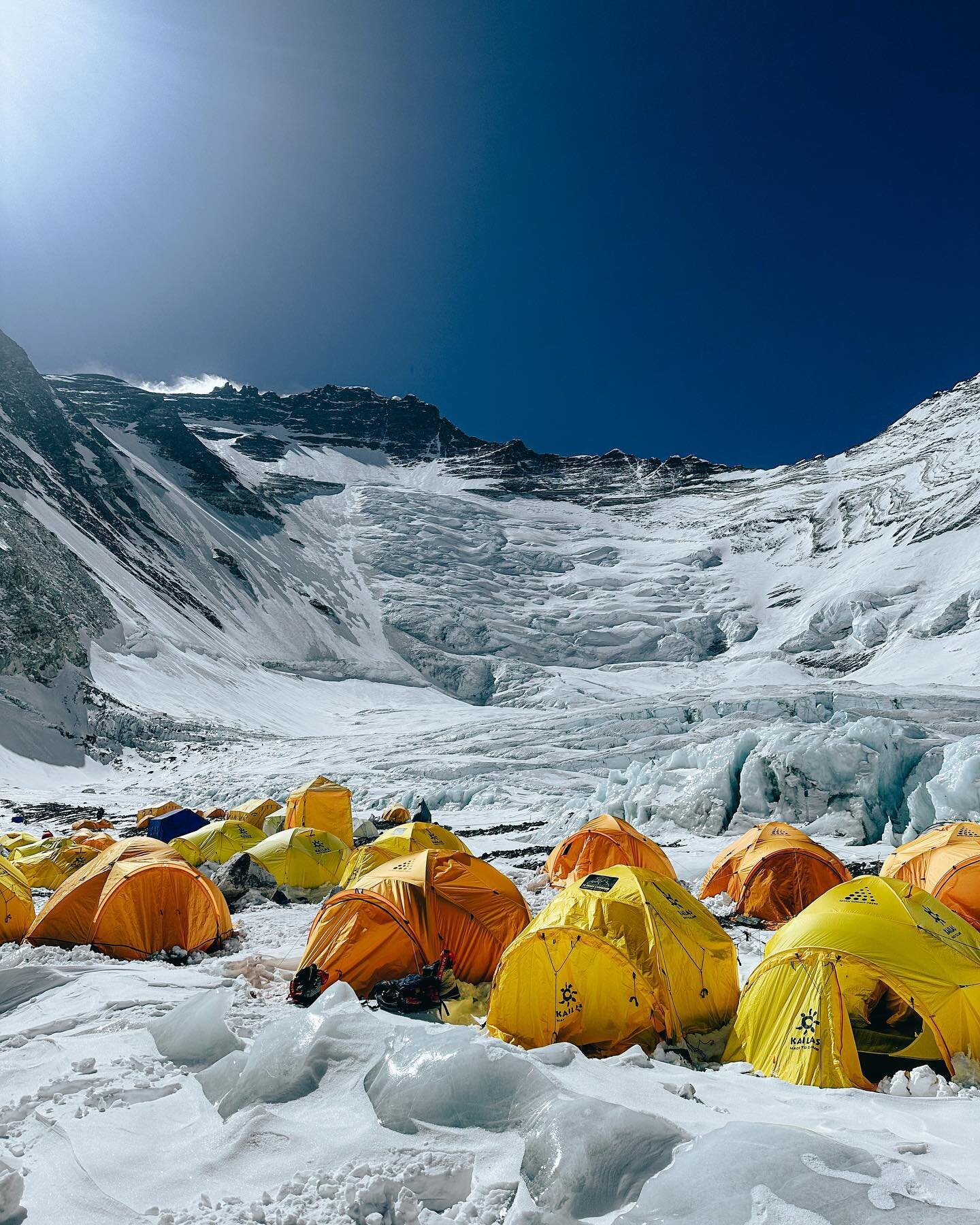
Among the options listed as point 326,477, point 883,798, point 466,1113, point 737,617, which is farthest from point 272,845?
point 326,477

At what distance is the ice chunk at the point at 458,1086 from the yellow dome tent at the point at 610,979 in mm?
2053

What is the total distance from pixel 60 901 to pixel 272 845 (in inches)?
212

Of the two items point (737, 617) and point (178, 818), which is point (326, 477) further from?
point (178, 818)

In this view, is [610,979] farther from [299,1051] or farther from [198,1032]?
[198,1032]

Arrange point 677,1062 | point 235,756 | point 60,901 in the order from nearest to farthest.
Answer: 1. point 677,1062
2. point 60,901
3. point 235,756

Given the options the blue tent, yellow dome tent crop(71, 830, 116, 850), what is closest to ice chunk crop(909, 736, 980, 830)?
yellow dome tent crop(71, 830, 116, 850)

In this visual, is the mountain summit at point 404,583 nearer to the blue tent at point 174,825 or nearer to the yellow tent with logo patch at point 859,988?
the blue tent at point 174,825

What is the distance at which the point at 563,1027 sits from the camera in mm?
6590

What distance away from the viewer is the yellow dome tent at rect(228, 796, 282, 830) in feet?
67.8

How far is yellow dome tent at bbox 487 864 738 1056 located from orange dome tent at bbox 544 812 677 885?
22.1 ft

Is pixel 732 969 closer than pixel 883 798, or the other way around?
pixel 732 969

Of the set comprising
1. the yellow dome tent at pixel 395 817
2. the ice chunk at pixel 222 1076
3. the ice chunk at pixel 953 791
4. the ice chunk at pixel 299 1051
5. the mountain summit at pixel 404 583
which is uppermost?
the mountain summit at pixel 404 583

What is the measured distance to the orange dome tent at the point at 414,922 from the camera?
8.17 m

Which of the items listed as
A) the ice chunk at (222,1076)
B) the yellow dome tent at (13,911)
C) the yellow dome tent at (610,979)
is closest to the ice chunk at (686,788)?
the yellow dome tent at (610,979)
